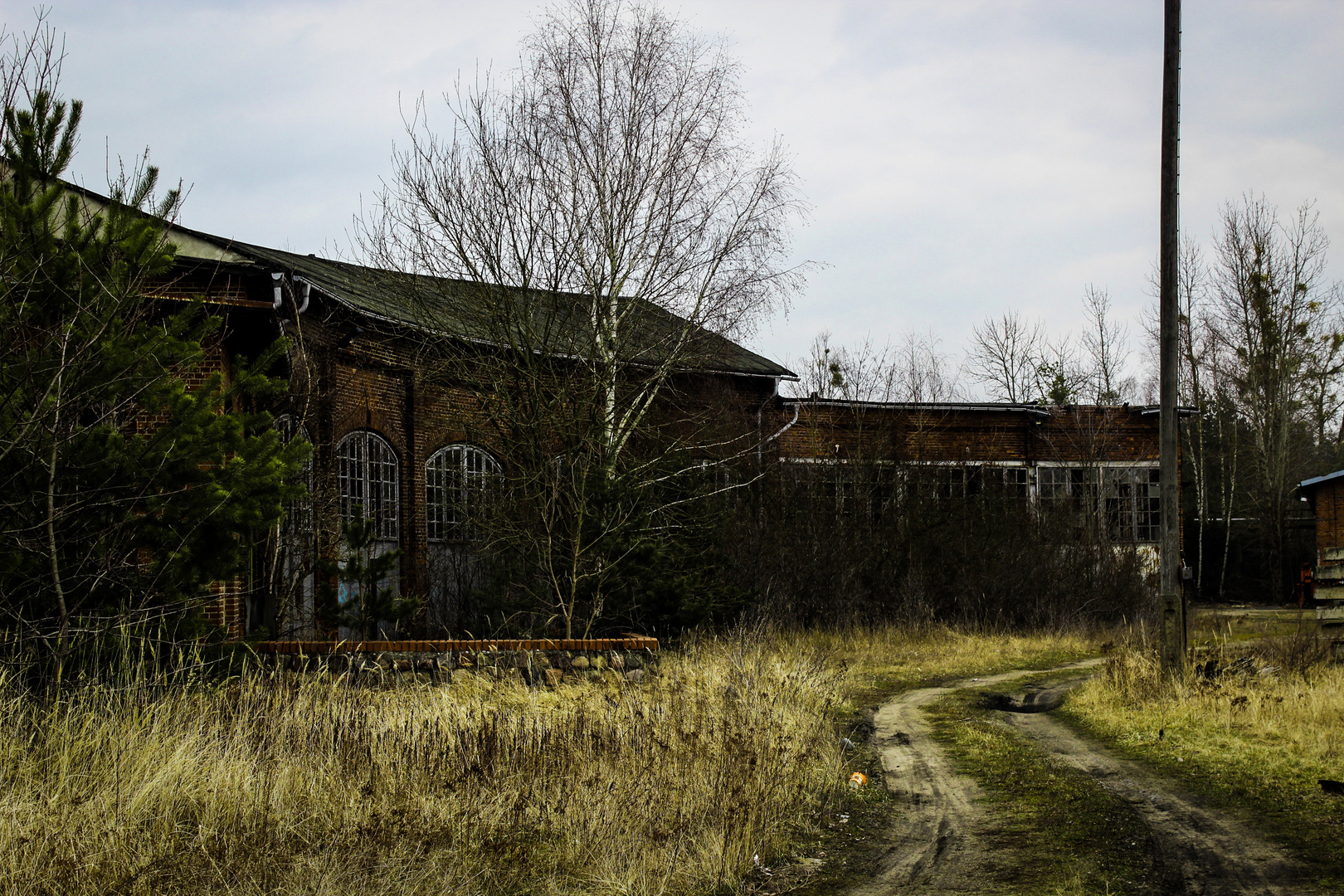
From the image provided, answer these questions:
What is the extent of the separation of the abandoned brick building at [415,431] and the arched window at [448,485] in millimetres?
34

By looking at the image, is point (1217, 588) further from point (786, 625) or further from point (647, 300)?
point (647, 300)

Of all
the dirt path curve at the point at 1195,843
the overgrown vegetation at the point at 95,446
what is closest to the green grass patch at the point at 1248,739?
the dirt path curve at the point at 1195,843

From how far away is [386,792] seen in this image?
5.31 m

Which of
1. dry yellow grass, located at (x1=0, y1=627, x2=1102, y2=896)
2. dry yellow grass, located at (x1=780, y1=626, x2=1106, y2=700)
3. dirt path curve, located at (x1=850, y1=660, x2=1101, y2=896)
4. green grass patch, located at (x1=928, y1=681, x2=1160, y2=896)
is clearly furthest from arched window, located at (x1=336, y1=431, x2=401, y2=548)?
green grass patch, located at (x1=928, y1=681, x2=1160, y2=896)

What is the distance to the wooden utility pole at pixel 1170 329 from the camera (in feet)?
33.9

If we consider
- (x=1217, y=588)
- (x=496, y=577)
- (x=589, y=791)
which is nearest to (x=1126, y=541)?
(x=1217, y=588)

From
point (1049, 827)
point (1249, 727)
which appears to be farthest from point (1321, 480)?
point (1049, 827)

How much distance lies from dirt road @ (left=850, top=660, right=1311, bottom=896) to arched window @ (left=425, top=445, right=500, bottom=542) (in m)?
9.47

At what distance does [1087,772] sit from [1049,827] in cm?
170

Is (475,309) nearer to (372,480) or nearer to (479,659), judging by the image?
(372,480)

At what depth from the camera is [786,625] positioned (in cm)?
1639

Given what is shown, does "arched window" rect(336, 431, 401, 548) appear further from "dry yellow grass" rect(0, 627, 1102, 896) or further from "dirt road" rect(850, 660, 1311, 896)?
"dirt road" rect(850, 660, 1311, 896)

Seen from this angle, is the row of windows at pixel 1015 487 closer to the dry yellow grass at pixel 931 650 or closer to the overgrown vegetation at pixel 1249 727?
the dry yellow grass at pixel 931 650

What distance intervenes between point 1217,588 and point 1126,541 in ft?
39.8
